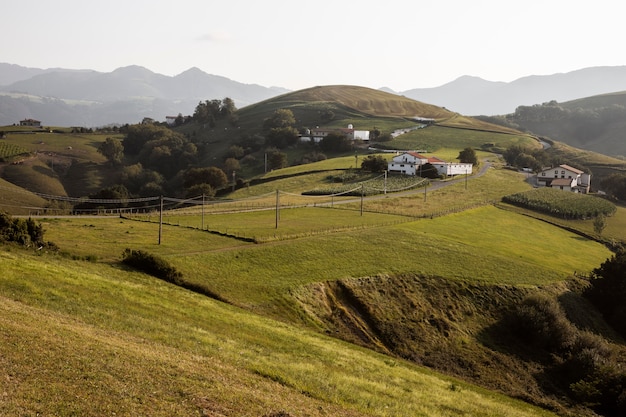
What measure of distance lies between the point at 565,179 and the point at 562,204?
99.2ft

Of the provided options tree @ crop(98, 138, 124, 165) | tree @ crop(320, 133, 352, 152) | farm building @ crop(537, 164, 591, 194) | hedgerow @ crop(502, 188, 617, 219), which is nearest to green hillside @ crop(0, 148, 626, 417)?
hedgerow @ crop(502, 188, 617, 219)

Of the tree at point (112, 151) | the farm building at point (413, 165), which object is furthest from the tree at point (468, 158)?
the tree at point (112, 151)

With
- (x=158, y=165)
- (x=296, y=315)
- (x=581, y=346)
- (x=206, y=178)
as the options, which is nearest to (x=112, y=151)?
(x=158, y=165)

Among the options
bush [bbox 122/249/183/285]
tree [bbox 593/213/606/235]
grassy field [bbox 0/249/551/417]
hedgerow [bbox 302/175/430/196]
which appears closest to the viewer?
grassy field [bbox 0/249/551/417]

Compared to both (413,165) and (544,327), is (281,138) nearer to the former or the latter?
(413,165)

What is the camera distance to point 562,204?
342 feet

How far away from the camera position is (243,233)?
58750 millimetres

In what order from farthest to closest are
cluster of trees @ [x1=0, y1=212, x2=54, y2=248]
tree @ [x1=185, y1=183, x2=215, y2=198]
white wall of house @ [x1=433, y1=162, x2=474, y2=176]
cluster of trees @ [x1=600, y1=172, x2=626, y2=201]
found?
white wall of house @ [x1=433, y1=162, x2=474, y2=176]
cluster of trees @ [x1=600, y1=172, x2=626, y2=201]
tree @ [x1=185, y1=183, x2=215, y2=198]
cluster of trees @ [x1=0, y1=212, x2=54, y2=248]

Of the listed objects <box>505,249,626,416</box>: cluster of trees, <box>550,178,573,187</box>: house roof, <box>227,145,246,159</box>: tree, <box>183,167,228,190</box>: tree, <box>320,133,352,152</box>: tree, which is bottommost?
<box>505,249,626,416</box>: cluster of trees

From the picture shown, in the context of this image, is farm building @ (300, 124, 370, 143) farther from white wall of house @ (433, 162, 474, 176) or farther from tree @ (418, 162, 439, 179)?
tree @ (418, 162, 439, 179)

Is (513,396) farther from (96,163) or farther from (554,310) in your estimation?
(96,163)

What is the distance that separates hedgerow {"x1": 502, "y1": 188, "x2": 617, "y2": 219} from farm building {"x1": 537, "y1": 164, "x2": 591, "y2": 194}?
13032mm

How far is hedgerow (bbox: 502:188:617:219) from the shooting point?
10038cm

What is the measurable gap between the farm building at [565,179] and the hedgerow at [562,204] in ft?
42.8
